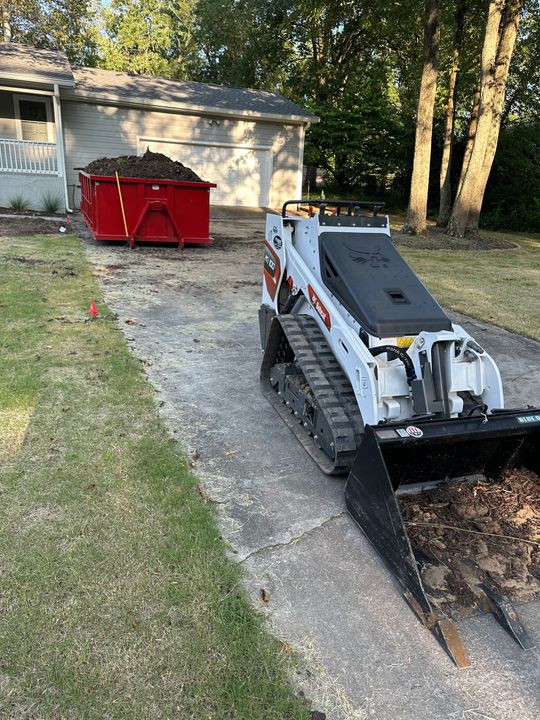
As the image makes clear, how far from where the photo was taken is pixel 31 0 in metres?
29.3

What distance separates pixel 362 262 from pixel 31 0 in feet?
113

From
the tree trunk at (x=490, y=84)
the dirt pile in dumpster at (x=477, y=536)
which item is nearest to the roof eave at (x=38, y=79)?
the tree trunk at (x=490, y=84)

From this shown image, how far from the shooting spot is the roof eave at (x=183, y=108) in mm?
16969

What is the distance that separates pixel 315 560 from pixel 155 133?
60.5 ft

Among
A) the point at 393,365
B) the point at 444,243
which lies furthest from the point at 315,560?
the point at 444,243

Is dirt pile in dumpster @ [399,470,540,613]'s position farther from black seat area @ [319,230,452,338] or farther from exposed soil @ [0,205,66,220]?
exposed soil @ [0,205,66,220]

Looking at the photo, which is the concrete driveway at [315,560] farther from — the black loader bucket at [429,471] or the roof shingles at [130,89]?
the roof shingles at [130,89]

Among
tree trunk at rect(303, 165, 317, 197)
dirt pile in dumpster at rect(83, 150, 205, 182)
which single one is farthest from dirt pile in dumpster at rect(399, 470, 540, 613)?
tree trunk at rect(303, 165, 317, 197)

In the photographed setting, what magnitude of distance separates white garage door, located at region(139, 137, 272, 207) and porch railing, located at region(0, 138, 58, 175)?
414 centimetres

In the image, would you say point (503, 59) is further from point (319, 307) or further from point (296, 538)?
point (296, 538)

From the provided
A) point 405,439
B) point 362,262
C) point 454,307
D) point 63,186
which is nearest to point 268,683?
point 405,439

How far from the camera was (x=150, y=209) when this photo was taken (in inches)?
417

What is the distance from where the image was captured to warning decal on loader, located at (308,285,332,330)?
143 inches

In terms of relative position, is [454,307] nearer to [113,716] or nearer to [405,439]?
[405,439]
